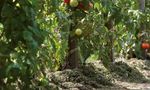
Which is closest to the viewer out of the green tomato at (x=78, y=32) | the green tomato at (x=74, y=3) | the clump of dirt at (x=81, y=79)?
the green tomato at (x=74, y=3)

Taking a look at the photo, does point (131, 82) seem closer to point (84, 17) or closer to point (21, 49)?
point (84, 17)

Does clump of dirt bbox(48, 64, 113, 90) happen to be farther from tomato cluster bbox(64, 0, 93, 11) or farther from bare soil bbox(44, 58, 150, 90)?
tomato cluster bbox(64, 0, 93, 11)

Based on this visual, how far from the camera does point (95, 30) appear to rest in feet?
15.2

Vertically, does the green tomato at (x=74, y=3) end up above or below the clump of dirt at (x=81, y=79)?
above

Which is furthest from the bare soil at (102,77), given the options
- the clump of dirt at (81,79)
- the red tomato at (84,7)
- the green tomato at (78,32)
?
the red tomato at (84,7)

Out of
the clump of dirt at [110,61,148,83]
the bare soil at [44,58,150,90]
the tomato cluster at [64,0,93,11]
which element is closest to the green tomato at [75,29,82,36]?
the tomato cluster at [64,0,93,11]

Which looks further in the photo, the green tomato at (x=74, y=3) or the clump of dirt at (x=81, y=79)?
the clump of dirt at (x=81, y=79)

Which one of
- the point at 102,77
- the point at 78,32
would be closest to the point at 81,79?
the point at 102,77

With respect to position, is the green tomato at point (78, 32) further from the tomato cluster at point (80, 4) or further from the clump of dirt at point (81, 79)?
the clump of dirt at point (81, 79)

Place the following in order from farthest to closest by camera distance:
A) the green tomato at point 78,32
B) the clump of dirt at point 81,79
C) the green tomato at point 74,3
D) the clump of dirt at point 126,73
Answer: the clump of dirt at point 126,73 → the clump of dirt at point 81,79 → the green tomato at point 78,32 → the green tomato at point 74,3

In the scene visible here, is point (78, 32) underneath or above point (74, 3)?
underneath

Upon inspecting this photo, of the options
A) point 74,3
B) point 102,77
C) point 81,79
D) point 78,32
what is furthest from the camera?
point 102,77

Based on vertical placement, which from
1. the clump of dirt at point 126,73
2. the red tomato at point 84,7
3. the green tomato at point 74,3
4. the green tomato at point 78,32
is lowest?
the clump of dirt at point 126,73

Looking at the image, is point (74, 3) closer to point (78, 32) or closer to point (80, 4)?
point (80, 4)
